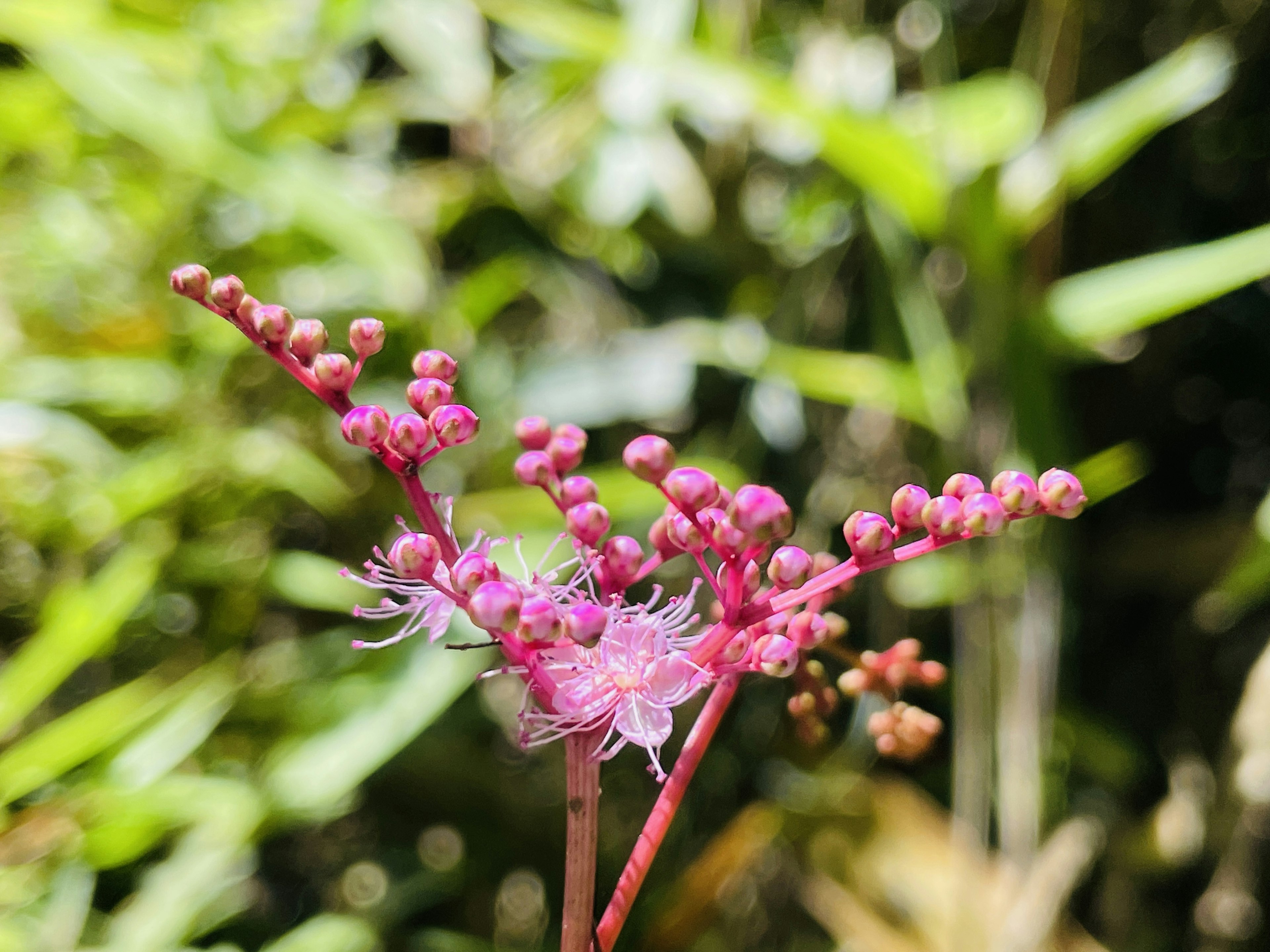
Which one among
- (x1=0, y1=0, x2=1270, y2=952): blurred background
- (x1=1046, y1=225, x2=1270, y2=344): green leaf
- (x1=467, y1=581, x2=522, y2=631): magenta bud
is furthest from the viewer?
(x1=0, y1=0, x2=1270, y2=952): blurred background

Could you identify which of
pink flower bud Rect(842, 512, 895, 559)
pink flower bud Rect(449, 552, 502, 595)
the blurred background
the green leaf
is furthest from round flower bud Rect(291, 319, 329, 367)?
the green leaf

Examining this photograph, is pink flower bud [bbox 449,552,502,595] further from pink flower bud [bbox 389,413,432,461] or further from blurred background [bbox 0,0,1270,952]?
blurred background [bbox 0,0,1270,952]

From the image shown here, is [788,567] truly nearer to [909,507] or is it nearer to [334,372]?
[909,507]

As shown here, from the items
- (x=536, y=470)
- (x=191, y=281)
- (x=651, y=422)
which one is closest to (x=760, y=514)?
(x=536, y=470)

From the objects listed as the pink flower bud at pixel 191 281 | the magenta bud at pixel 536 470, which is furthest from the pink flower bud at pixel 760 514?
the pink flower bud at pixel 191 281

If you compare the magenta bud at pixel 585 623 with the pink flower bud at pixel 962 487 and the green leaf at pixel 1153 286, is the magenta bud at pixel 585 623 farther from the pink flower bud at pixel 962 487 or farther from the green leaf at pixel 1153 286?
the green leaf at pixel 1153 286
